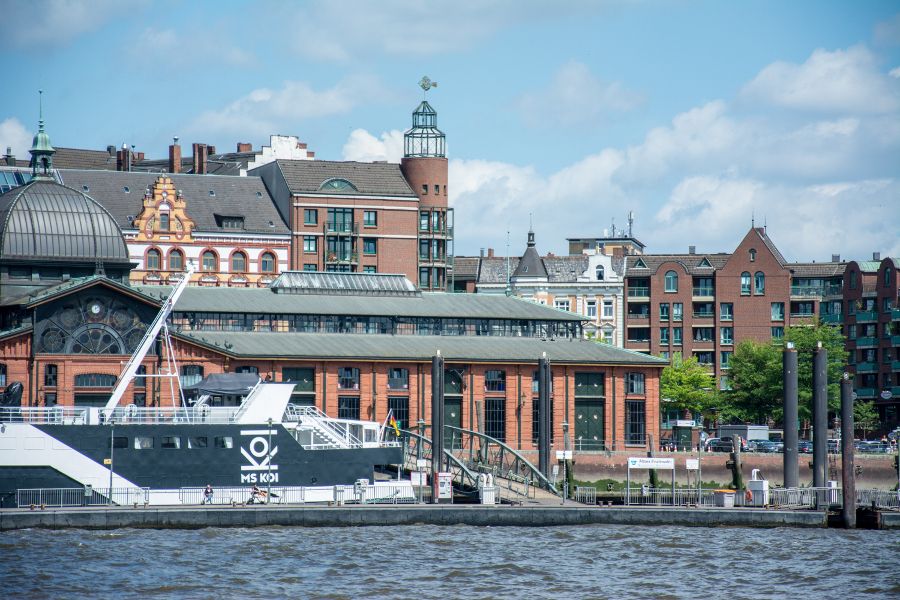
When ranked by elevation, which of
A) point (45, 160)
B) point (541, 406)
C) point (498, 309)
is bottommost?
point (541, 406)

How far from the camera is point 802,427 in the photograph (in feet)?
467

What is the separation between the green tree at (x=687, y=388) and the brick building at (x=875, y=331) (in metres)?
16.2

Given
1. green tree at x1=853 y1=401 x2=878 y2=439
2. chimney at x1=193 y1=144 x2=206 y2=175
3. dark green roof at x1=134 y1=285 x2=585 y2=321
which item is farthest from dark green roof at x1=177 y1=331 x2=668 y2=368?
chimney at x1=193 y1=144 x2=206 y2=175

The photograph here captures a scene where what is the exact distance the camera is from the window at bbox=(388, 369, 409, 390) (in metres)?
110

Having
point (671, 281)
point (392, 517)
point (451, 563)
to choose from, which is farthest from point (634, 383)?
point (451, 563)

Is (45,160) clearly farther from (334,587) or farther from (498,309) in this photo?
(334,587)

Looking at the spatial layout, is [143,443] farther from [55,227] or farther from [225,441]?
[55,227]

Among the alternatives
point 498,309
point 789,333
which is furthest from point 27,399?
point 789,333

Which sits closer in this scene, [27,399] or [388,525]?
[388,525]

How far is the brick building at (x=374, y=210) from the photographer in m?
139

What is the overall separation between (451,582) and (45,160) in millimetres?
66777

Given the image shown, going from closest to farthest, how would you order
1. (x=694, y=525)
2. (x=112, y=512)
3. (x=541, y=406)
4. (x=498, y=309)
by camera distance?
(x=112, y=512) → (x=694, y=525) → (x=541, y=406) → (x=498, y=309)

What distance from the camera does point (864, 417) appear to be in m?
142

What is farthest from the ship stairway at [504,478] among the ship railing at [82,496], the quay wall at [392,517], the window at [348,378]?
the ship railing at [82,496]
